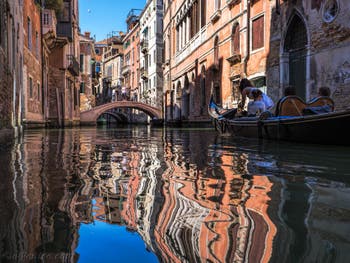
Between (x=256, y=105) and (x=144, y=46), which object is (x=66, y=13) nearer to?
(x=256, y=105)

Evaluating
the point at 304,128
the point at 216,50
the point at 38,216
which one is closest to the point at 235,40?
the point at 216,50

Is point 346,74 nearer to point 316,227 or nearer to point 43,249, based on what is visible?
point 316,227

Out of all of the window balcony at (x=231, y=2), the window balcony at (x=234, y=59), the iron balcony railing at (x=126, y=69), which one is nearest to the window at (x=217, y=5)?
the window balcony at (x=231, y=2)

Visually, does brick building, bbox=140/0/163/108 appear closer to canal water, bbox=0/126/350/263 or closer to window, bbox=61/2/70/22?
window, bbox=61/2/70/22

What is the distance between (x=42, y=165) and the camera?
3.96 meters

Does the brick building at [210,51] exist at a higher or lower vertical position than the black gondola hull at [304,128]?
higher

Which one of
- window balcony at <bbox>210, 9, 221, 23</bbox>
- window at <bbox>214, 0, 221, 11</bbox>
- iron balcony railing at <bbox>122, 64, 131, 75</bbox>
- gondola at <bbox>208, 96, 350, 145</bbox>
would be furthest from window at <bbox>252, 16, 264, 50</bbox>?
iron balcony railing at <bbox>122, 64, 131, 75</bbox>

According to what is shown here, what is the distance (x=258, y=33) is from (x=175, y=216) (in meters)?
13.2

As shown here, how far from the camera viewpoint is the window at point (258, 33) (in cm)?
1399

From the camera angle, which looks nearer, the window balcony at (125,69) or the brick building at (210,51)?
the brick building at (210,51)

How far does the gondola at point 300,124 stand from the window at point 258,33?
18.3 ft

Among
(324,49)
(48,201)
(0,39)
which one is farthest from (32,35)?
(48,201)

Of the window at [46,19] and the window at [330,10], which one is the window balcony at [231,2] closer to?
the window at [330,10]

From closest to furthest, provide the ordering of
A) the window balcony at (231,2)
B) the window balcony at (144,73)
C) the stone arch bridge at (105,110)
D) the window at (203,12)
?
the window balcony at (231,2)
the window at (203,12)
the stone arch bridge at (105,110)
the window balcony at (144,73)
